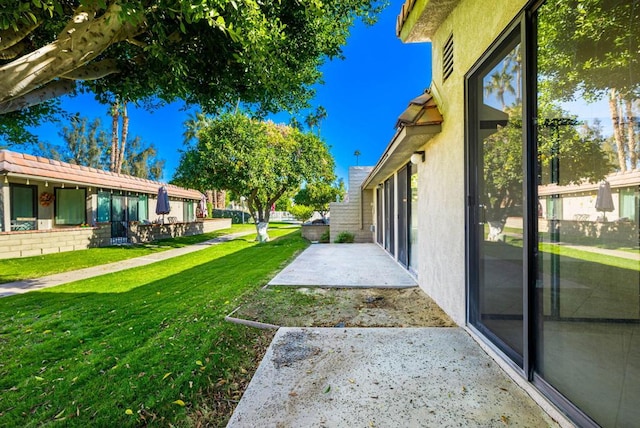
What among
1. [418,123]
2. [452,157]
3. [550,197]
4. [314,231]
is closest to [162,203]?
[314,231]

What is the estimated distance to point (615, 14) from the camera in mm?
1688

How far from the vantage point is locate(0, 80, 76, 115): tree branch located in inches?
125

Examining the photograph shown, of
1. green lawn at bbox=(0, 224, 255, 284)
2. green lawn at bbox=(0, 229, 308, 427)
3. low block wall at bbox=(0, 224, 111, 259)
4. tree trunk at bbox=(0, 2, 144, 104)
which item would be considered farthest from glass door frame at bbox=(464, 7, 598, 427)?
low block wall at bbox=(0, 224, 111, 259)

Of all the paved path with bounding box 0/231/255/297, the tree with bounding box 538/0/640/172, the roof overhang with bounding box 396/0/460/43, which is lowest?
the paved path with bounding box 0/231/255/297

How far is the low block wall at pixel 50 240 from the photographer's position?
1030cm

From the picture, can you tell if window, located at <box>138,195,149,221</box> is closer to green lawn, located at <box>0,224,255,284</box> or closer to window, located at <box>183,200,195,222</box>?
window, located at <box>183,200,195,222</box>

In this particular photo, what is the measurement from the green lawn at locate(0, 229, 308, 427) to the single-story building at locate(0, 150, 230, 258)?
23.6 ft

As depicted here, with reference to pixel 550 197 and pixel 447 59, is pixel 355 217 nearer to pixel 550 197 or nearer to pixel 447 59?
pixel 447 59

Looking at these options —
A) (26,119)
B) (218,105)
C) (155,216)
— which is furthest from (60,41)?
(155,216)

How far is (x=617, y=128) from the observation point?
168 centimetres

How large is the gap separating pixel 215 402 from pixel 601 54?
3.59 meters

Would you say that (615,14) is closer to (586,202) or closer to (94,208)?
(586,202)

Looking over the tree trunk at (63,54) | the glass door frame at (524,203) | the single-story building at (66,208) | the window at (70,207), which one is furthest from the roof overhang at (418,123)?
the window at (70,207)

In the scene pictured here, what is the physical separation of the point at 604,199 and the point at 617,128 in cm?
41
